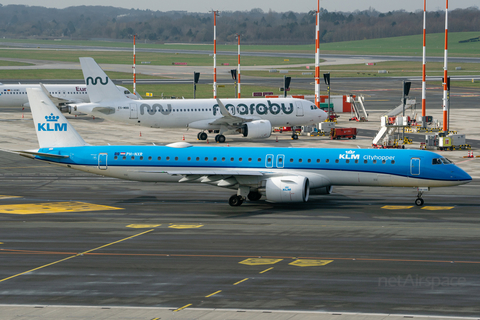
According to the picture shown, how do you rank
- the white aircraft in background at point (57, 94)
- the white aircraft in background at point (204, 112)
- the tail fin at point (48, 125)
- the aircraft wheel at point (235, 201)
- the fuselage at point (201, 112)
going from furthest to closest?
the white aircraft in background at point (57, 94) → the fuselage at point (201, 112) → the white aircraft in background at point (204, 112) → the tail fin at point (48, 125) → the aircraft wheel at point (235, 201)

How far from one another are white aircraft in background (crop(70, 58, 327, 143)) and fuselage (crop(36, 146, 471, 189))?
82.8 ft

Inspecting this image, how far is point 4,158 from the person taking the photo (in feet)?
208

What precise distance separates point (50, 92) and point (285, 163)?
6458 cm

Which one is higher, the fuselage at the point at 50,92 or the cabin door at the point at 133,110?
the fuselage at the point at 50,92

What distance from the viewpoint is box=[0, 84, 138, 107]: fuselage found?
324ft

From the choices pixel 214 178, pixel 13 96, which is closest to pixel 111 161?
pixel 214 178

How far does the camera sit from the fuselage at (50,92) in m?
98.7

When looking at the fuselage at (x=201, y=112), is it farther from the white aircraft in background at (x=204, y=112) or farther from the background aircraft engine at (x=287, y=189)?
the background aircraft engine at (x=287, y=189)

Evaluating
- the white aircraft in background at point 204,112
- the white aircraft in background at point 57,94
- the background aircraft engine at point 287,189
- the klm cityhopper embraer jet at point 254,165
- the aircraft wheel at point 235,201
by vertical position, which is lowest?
the aircraft wheel at point 235,201

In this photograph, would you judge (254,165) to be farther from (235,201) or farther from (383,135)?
(383,135)

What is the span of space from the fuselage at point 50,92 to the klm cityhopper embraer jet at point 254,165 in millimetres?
52485

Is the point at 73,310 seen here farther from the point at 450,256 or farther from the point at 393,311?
the point at 450,256

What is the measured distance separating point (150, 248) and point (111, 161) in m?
14.0

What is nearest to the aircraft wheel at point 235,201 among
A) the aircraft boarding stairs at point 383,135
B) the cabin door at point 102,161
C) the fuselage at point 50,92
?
the cabin door at point 102,161
